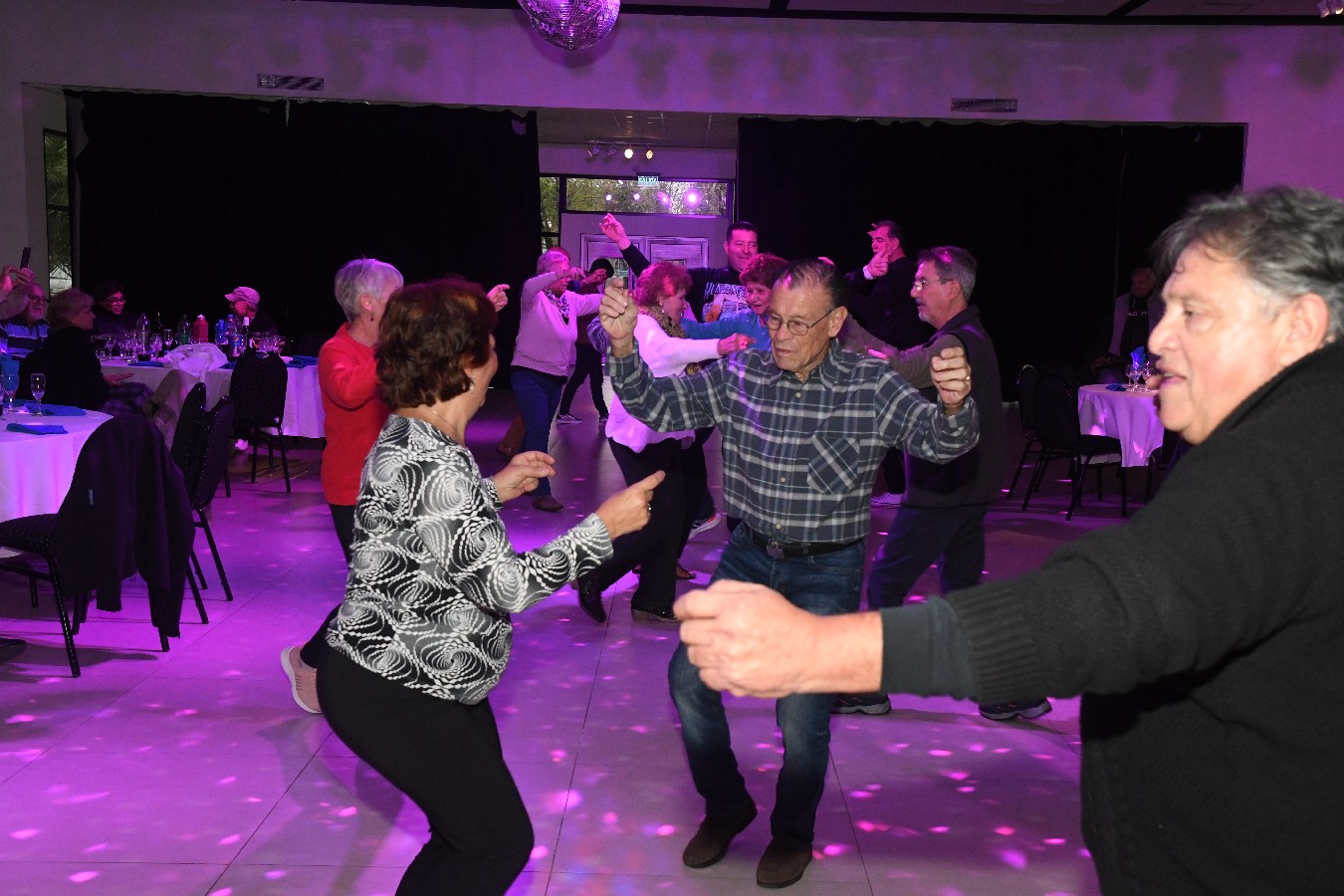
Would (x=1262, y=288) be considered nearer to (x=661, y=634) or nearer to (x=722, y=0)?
(x=661, y=634)

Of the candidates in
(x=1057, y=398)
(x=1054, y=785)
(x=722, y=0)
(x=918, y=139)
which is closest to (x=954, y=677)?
(x=1054, y=785)

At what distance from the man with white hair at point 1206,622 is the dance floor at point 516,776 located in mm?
1884

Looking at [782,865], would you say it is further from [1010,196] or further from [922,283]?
[1010,196]

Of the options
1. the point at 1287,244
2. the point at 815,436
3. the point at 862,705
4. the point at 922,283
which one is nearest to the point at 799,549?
the point at 815,436

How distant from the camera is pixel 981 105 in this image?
498 inches

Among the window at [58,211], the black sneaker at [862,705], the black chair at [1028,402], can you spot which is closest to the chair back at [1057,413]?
the black chair at [1028,402]

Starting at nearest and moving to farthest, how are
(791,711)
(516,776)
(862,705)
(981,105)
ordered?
(791,711) < (516,776) < (862,705) < (981,105)

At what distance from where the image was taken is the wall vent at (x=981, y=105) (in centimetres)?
1260

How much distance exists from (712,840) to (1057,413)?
17.5 ft

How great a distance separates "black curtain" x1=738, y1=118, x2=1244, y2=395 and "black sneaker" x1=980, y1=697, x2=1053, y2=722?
32.1 ft

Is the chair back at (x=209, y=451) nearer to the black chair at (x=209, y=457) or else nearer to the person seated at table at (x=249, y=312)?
the black chair at (x=209, y=457)

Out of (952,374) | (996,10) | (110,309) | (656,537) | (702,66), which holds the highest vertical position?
(996,10)

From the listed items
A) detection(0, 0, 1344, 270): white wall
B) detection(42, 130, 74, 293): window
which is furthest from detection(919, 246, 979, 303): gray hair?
detection(42, 130, 74, 293): window

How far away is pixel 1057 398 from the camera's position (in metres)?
7.63
